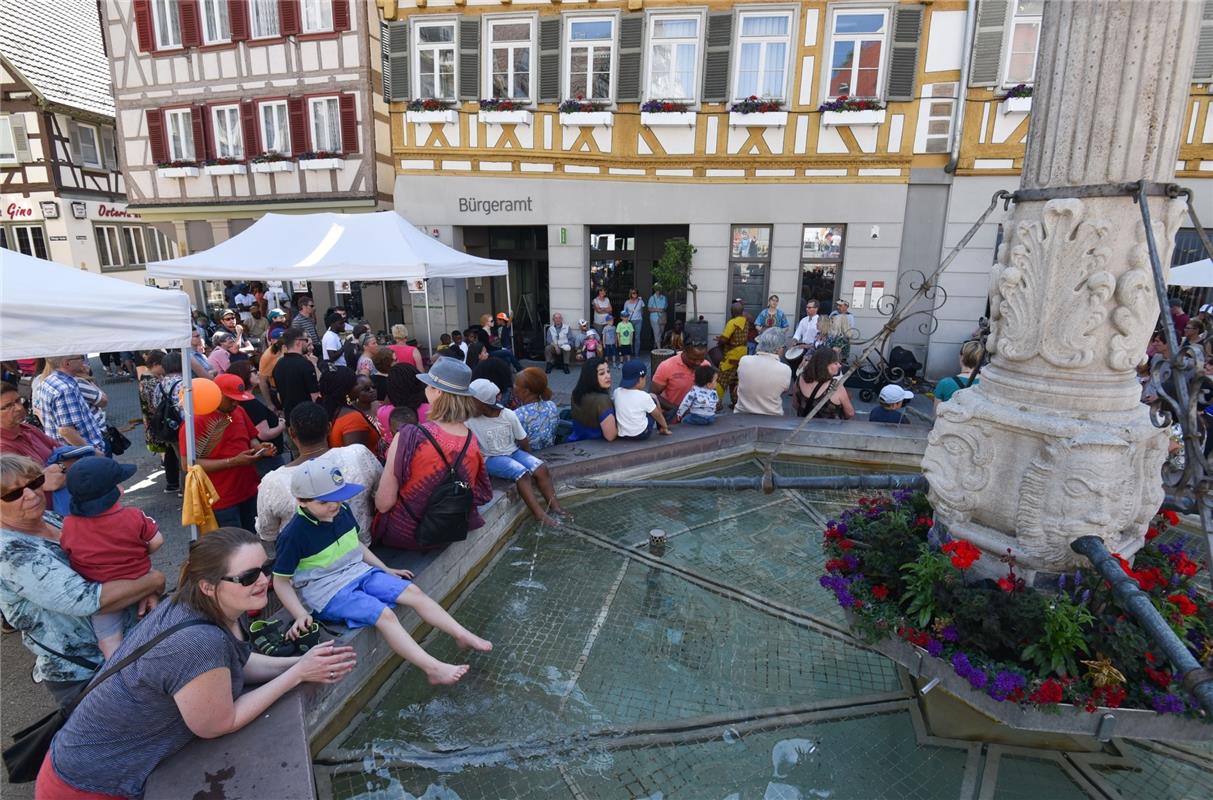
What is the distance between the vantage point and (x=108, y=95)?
22.1m

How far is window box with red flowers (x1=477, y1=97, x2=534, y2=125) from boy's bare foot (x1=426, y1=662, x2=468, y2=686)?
1235 cm

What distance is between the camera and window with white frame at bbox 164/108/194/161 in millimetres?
15406

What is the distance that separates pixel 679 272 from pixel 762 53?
4435mm

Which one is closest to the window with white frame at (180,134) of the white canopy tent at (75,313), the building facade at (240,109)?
the building facade at (240,109)

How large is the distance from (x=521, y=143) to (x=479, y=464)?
36.0ft

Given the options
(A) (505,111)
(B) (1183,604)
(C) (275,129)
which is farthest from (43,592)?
(C) (275,129)

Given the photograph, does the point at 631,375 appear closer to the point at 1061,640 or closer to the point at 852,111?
the point at 1061,640

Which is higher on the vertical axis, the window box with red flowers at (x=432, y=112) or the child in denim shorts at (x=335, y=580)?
the window box with red flowers at (x=432, y=112)

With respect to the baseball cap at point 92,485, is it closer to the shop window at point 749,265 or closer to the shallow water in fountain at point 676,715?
the shallow water in fountain at point 676,715

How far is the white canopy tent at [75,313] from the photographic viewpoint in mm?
3240

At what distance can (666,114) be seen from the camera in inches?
507

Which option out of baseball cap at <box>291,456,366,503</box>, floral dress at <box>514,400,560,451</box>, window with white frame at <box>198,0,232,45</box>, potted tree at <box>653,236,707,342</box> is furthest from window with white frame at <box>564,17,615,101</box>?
baseball cap at <box>291,456,366,503</box>

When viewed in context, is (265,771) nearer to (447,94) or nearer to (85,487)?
(85,487)

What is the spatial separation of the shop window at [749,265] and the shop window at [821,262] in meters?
0.76
